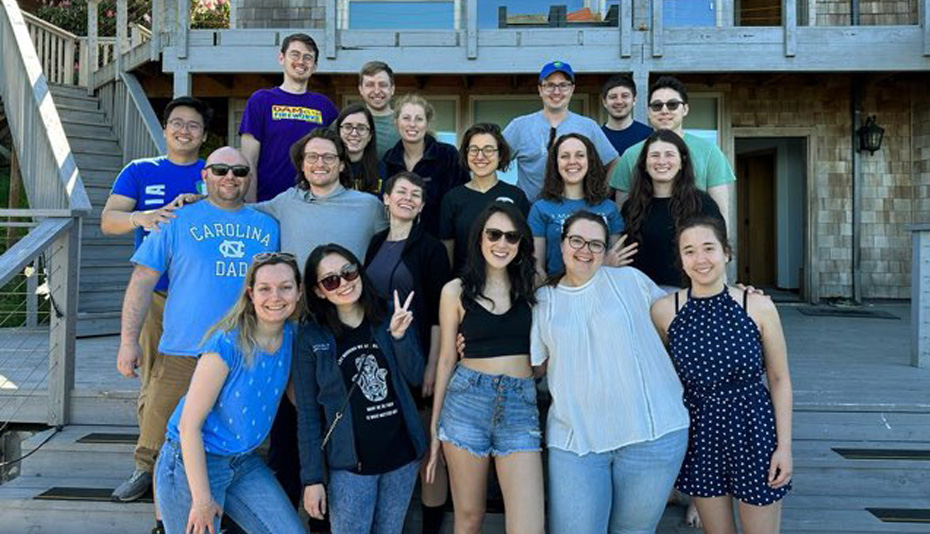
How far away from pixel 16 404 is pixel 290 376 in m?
2.29

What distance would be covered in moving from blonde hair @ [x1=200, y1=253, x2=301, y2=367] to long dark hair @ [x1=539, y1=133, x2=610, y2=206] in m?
1.18

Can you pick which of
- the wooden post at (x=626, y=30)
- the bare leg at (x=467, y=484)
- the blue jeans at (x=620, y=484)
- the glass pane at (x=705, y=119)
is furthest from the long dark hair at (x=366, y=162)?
the glass pane at (x=705, y=119)

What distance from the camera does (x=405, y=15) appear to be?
25.3ft

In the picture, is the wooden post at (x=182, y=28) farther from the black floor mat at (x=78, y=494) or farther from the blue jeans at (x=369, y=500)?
the blue jeans at (x=369, y=500)

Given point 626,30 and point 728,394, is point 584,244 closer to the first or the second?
point 728,394

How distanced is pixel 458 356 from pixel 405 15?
246 inches

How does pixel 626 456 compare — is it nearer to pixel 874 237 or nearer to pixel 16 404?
pixel 16 404

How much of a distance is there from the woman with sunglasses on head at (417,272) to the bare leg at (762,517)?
3.64 ft

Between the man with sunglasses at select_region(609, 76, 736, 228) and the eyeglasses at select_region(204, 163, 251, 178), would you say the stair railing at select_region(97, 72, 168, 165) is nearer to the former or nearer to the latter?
the eyeglasses at select_region(204, 163, 251, 178)

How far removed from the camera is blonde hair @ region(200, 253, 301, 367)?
2.28 m

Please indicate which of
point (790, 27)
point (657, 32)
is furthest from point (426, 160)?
point (790, 27)

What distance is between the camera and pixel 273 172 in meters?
3.31

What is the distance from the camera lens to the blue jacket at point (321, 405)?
232 centimetres

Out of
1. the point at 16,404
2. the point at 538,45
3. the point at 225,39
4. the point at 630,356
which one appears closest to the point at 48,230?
the point at 16,404
